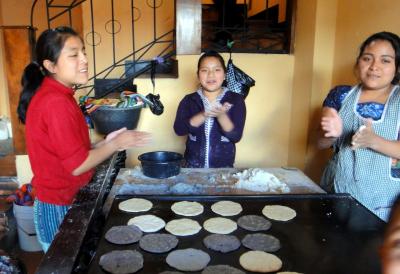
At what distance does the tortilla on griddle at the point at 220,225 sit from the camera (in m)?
1.25

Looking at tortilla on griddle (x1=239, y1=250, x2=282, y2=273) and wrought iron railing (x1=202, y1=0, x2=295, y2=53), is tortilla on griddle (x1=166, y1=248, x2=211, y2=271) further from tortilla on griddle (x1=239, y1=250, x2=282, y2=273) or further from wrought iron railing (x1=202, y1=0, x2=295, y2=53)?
wrought iron railing (x1=202, y1=0, x2=295, y2=53)

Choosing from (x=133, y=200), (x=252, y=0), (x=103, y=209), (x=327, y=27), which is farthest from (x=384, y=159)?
(x=252, y=0)

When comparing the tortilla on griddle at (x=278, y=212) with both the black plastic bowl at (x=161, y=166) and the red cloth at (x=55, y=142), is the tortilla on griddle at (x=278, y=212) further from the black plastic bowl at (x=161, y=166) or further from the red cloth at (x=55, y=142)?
the red cloth at (x=55, y=142)

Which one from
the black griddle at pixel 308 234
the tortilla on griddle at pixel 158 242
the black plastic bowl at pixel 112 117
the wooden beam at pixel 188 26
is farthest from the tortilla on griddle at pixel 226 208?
the wooden beam at pixel 188 26

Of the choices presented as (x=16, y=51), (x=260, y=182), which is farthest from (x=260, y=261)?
(x=16, y=51)

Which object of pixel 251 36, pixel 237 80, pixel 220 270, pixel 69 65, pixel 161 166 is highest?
pixel 251 36

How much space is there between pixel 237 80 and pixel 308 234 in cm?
158

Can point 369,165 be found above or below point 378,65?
below

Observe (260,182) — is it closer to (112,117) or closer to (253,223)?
(253,223)

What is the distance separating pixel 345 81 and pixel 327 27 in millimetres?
430

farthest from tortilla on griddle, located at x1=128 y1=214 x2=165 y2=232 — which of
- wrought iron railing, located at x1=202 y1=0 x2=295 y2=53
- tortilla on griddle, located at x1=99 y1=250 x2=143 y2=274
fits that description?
wrought iron railing, located at x1=202 y1=0 x2=295 y2=53

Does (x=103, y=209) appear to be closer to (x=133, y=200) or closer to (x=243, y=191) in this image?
(x=133, y=200)

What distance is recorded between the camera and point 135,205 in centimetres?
138

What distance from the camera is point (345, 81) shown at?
94.2 inches
